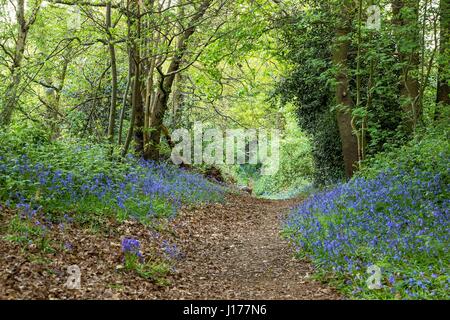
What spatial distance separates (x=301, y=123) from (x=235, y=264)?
1343 centimetres

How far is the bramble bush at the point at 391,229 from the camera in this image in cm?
496

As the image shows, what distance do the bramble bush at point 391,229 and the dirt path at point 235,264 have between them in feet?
1.10

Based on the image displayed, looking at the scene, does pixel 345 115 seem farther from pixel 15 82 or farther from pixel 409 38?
pixel 15 82

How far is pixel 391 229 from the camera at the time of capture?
648 cm

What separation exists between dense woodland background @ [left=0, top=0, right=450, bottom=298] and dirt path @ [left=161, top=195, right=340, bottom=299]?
40 cm

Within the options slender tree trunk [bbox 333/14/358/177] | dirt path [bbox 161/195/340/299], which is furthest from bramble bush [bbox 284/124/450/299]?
slender tree trunk [bbox 333/14/358/177]

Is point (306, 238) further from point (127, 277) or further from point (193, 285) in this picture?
point (127, 277)

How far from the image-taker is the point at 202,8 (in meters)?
13.2

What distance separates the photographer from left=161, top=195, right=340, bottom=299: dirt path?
5461 mm

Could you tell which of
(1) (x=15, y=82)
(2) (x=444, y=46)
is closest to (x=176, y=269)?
(1) (x=15, y=82)

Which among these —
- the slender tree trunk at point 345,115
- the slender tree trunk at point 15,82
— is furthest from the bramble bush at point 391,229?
the slender tree trunk at point 15,82

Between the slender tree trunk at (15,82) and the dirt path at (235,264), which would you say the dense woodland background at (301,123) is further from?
the dirt path at (235,264)
